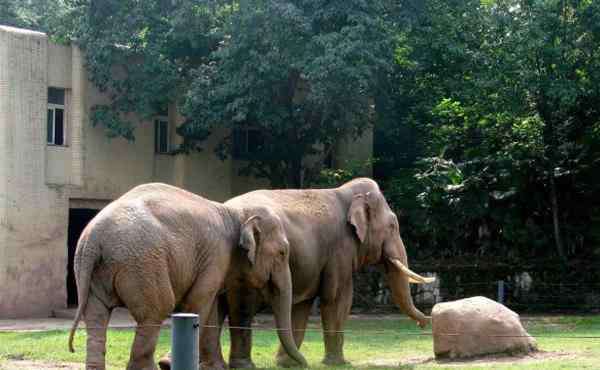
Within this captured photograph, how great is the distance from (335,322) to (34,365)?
152 inches

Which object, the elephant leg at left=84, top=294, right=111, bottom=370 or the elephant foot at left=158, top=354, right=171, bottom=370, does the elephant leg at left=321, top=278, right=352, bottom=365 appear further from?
the elephant leg at left=84, top=294, right=111, bottom=370

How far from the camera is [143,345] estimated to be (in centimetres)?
1070

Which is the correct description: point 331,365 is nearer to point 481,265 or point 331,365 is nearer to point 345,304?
point 345,304

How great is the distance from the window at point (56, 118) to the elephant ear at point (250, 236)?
13.1m

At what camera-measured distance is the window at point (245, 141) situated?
26.9 meters

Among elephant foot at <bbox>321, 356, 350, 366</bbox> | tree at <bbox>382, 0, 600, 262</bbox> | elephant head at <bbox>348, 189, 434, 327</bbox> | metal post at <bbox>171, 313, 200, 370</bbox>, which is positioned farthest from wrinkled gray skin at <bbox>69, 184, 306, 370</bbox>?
tree at <bbox>382, 0, 600, 262</bbox>

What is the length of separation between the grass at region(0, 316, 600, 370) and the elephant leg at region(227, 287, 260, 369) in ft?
2.36

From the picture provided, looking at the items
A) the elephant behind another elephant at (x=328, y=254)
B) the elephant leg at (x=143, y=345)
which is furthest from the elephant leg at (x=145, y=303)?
the elephant behind another elephant at (x=328, y=254)

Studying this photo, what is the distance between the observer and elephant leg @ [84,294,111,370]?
10250 mm

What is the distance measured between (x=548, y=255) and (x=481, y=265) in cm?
192

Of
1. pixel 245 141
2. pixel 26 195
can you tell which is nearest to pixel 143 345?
pixel 26 195

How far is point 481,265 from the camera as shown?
24.5 m

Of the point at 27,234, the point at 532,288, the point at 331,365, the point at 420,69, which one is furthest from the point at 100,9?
the point at 331,365

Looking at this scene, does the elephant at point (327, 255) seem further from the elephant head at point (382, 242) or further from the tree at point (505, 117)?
the tree at point (505, 117)
